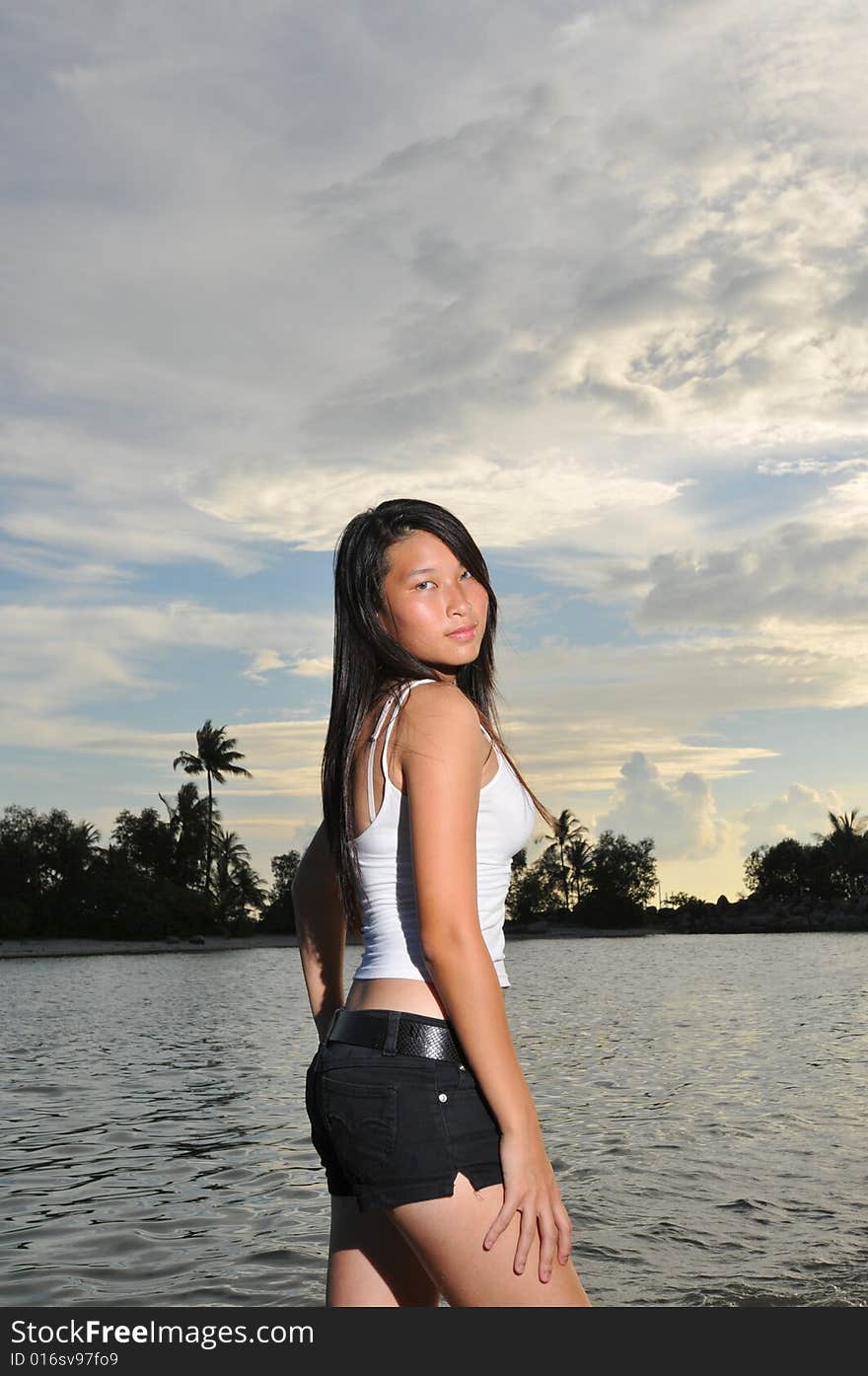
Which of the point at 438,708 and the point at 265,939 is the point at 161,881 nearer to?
the point at 265,939

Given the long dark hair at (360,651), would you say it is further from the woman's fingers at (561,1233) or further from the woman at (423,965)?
the woman's fingers at (561,1233)

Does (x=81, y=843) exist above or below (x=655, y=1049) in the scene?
above

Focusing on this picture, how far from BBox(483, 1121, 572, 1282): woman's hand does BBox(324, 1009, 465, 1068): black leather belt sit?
5.5 inches

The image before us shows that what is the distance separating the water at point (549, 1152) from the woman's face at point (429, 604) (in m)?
4.44

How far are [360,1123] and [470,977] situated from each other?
0.26m

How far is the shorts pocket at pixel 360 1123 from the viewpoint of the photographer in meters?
1.82

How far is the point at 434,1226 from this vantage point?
1.80m

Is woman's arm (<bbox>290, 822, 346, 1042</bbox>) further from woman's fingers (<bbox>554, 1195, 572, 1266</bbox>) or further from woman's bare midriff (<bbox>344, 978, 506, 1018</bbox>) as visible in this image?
woman's fingers (<bbox>554, 1195, 572, 1266</bbox>)

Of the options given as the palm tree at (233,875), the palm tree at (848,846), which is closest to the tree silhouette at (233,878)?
the palm tree at (233,875)

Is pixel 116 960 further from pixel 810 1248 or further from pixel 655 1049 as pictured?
pixel 810 1248

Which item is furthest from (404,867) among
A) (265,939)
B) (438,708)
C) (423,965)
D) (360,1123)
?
(265,939)

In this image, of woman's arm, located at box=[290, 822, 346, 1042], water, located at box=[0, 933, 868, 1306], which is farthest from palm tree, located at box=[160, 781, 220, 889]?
woman's arm, located at box=[290, 822, 346, 1042]
